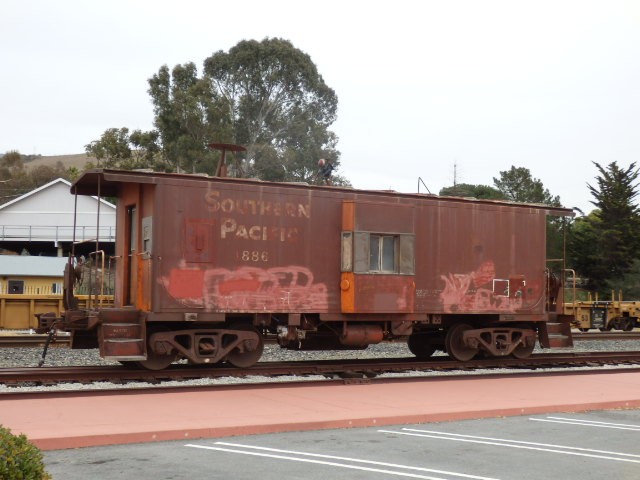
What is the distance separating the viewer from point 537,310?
1698 centimetres

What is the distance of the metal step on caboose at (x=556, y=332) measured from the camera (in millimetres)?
17094

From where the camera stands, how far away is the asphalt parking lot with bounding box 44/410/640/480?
695 centimetres

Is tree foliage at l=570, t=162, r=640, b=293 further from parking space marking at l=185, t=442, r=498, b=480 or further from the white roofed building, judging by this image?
parking space marking at l=185, t=442, r=498, b=480

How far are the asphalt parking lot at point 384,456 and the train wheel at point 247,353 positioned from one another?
17.2 ft

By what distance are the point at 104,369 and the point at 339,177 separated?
55535 millimetres

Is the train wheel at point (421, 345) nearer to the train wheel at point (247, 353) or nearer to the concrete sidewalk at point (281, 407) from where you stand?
the concrete sidewalk at point (281, 407)

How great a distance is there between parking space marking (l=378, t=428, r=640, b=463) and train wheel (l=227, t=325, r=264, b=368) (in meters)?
5.45

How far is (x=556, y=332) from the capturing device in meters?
17.5

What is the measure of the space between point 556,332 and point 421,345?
2841 millimetres

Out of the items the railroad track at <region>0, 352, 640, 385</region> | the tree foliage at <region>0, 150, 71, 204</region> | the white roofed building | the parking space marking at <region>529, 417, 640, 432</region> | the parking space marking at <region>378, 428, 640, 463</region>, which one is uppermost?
the tree foliage at <region>0, 150, 71, 204</region>

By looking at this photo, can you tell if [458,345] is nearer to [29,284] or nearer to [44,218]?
[29,284]

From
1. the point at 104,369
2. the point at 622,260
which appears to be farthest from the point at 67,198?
the point at 104,369

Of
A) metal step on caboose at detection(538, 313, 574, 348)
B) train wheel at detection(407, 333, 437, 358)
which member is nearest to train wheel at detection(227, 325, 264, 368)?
train wheel at detection(407, 333, 437, 358)

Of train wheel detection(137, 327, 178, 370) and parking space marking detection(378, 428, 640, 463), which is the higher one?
train wheel detection(137, 327, 178, 370)
